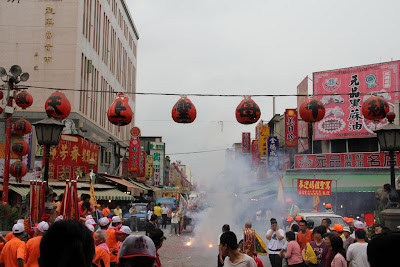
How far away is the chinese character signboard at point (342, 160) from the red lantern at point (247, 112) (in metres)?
18.7

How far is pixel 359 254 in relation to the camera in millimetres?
7020

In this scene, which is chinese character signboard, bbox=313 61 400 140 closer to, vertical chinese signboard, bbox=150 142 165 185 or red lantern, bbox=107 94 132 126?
red lantern, bbox=107 94 132 126

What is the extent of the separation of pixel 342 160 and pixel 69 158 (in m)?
17.6

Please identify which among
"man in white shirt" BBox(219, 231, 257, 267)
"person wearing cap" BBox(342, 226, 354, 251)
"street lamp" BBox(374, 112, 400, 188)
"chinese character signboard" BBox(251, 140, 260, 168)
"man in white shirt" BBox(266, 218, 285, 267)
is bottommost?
"man in white shirt" BBox(266, 218, 285, 267)

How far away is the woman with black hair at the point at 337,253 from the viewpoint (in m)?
7.01

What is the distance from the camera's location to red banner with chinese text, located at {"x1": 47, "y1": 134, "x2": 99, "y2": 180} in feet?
91.0

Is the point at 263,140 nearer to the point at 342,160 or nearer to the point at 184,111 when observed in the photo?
the point at 342,160

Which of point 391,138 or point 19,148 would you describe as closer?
point 391,138

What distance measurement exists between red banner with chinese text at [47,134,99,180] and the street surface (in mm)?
8938

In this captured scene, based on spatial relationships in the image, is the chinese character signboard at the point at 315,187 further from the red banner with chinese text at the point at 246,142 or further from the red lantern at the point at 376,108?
the red banner with chinese text at the point at 246,142

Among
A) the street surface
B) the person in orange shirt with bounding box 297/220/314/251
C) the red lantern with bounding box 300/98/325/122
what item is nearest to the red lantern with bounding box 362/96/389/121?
the red lantern with bounding box 300/98/325/122

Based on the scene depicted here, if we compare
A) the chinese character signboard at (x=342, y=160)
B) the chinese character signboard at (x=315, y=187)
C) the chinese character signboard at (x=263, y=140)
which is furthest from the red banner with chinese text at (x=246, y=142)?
the chinese character signboard at (x=315, y=187)

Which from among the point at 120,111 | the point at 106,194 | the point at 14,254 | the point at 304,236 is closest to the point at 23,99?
the point at 120,111

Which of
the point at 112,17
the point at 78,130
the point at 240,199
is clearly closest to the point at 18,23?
the point at 78,130
